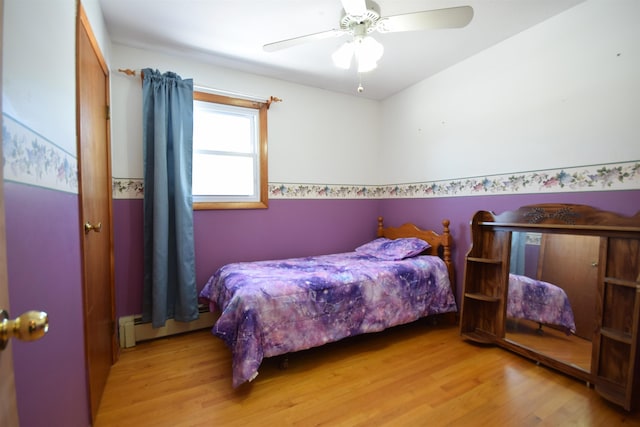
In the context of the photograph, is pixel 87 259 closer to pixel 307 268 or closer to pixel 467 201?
pixel 307 268

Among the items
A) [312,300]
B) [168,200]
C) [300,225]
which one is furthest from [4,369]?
[300,225]

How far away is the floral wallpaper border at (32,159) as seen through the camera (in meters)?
0.69

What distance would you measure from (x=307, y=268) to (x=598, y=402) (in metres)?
1.97

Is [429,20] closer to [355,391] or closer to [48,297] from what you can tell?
[48,297]

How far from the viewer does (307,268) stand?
237cm

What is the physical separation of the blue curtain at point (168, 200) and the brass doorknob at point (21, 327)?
6.27 ft

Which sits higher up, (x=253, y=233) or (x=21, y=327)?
(x=21, y=327)

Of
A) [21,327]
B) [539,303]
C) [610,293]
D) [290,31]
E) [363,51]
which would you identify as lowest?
[539,303]

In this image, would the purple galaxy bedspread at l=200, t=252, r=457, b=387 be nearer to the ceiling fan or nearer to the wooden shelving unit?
the wooden shelving unit

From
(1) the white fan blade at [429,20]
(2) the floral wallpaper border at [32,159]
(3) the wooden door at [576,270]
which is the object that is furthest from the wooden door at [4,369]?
(3) the wooden door at [576,270]

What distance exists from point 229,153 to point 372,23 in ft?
5.68

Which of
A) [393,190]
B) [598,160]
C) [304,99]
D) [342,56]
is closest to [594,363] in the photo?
[598,160]

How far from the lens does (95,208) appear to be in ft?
5.19

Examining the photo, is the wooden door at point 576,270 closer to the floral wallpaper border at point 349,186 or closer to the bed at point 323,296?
the floral wallpaper border at point 349,186
